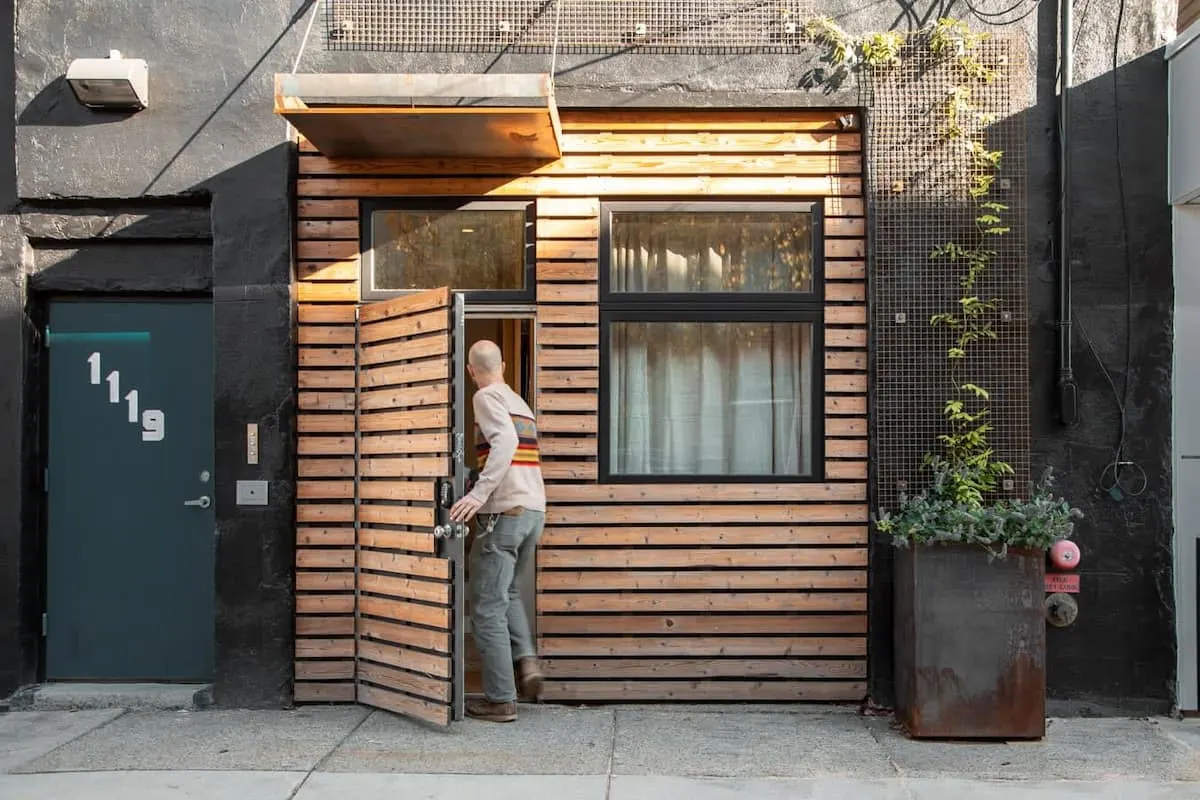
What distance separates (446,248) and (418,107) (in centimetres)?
114

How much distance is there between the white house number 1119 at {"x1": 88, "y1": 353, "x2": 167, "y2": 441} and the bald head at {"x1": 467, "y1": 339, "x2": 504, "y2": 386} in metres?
2.10

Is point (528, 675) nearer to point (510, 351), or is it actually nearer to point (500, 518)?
point (500, 518)

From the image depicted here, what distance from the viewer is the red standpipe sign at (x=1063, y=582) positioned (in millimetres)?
6855

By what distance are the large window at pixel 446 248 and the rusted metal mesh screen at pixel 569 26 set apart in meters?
0.94

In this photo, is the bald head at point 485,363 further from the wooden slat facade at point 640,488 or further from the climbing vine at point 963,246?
the climbing vine at point 963,246

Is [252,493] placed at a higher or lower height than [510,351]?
lower

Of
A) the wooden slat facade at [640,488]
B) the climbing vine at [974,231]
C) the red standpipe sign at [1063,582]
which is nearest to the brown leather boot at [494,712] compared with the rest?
the wooden slat facade at [640,488]

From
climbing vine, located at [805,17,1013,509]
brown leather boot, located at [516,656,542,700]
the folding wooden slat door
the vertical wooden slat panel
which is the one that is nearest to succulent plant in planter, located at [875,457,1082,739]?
climbing vine, located at [805,17,1013,509]

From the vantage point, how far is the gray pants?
21.7ft

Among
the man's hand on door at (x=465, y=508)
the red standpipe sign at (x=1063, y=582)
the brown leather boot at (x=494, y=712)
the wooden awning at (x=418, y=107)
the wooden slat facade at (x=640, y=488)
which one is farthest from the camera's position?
the wooden slat facade at (x=640, y=488)

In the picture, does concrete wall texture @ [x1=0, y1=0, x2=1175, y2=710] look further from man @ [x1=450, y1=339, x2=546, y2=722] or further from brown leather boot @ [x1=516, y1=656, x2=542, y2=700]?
brown leather boot @ [x1=516, y1=656, x2=542, y2=700]

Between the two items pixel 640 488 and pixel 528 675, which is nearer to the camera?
pixel 528 675

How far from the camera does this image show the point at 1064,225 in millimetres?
6941

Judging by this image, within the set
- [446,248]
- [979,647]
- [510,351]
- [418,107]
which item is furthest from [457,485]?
[979,647]
